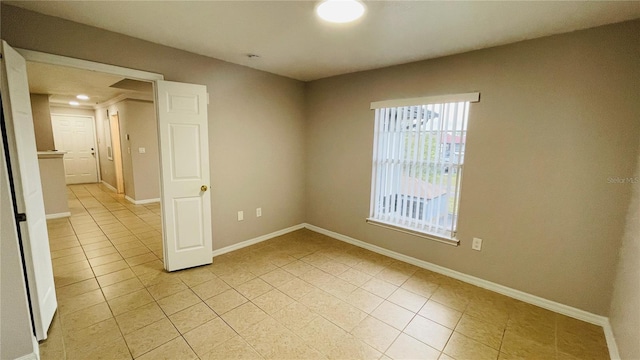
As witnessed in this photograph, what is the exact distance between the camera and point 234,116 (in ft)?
10.7

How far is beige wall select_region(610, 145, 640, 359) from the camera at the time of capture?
156cm

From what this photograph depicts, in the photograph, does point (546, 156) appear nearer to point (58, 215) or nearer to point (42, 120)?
point (58, 215)

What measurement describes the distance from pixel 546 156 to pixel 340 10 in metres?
2.10

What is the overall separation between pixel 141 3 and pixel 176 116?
1.06 meters

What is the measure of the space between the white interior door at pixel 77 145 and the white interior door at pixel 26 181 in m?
7.45

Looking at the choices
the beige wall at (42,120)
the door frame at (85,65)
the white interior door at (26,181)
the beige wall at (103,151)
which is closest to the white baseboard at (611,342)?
the white interior door at (26,181)

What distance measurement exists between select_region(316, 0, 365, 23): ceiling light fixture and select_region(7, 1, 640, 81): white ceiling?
72mm

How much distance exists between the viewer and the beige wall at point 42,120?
541 cm

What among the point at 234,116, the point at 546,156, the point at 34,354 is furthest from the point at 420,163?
the point at 34,354

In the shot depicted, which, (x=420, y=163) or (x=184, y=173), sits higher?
(x=420, y=163)

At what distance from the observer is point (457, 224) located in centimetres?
279

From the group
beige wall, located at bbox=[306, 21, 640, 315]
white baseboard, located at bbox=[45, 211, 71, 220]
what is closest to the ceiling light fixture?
beige wall, located at bbox=[306, 21, 640, 315]

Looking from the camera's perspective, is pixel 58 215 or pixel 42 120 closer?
pixel 58 215

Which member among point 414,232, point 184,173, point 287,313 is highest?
point 184,173
